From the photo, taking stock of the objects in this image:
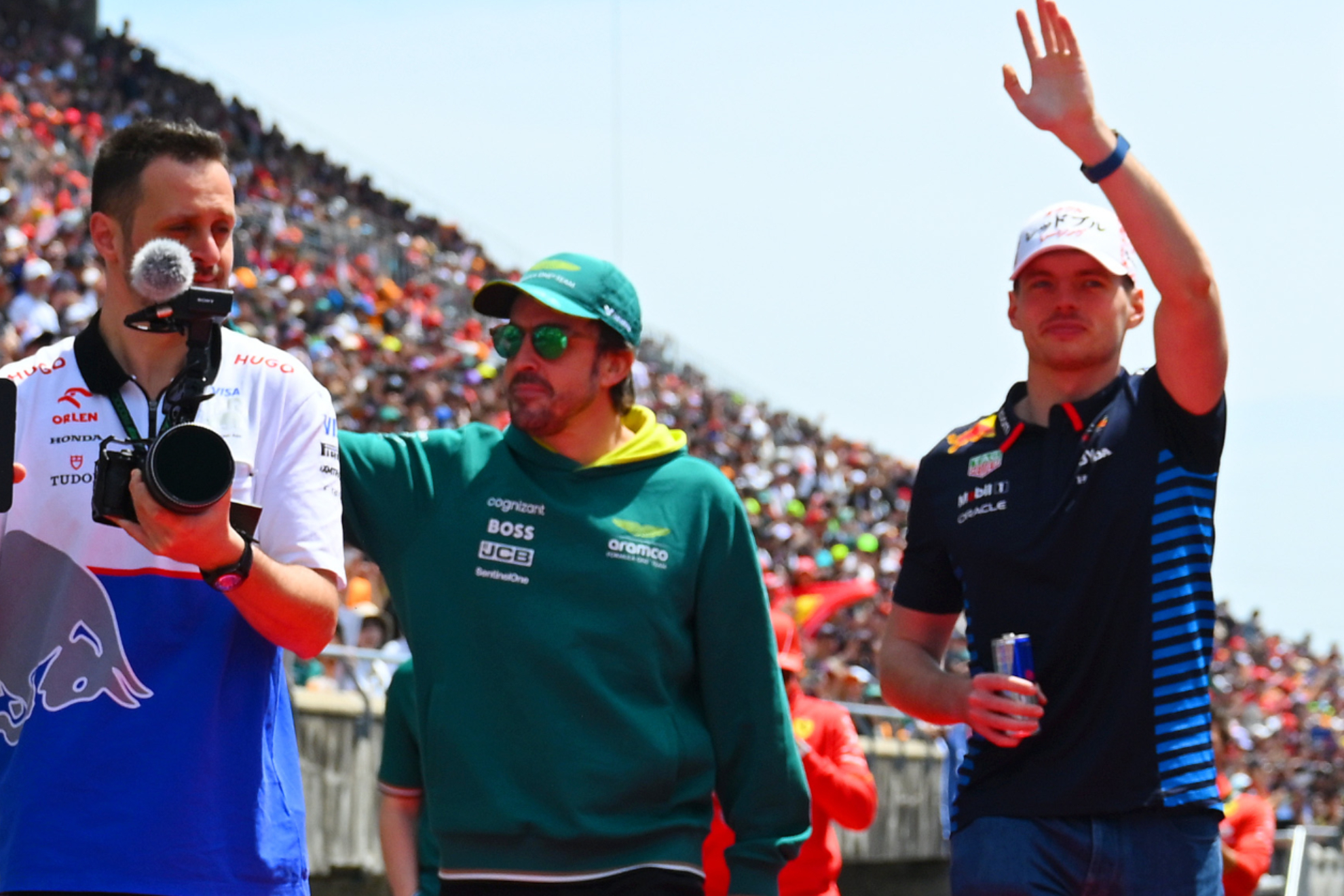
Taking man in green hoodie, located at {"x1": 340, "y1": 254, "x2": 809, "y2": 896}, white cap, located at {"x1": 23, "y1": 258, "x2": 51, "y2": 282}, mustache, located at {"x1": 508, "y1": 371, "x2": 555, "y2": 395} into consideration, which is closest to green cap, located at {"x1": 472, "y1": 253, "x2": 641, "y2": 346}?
man in green hoodie, located at {"x1": 340, "y1": 254, "x2": 809, "y2": 896}

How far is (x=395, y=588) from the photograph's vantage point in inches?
151

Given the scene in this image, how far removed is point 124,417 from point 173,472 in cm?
50

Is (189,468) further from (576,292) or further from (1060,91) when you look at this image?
(1060,91)

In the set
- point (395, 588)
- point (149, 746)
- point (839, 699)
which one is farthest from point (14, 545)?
point (839, 699)

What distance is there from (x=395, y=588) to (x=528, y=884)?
0.67 m

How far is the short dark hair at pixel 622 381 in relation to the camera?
393 cm

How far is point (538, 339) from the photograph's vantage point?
3857 millimetres

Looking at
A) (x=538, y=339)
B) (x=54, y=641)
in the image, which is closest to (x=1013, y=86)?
(x=538, y=339)

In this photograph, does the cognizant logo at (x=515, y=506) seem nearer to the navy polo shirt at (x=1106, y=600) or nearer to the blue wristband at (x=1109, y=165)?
the navy polo shirt at (x=1106, y=600)

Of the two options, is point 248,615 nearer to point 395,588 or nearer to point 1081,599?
point 395,588

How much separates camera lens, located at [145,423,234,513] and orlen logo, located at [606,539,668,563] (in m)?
1.27

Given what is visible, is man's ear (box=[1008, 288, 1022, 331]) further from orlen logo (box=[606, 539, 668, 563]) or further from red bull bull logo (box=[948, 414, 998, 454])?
orlen logo (box=[606, 539, 668, 563])

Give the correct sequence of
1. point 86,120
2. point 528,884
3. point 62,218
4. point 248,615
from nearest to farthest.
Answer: point 248,615, point 528,884, point 62,218, point 86,120

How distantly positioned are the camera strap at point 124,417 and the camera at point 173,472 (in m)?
0.39
